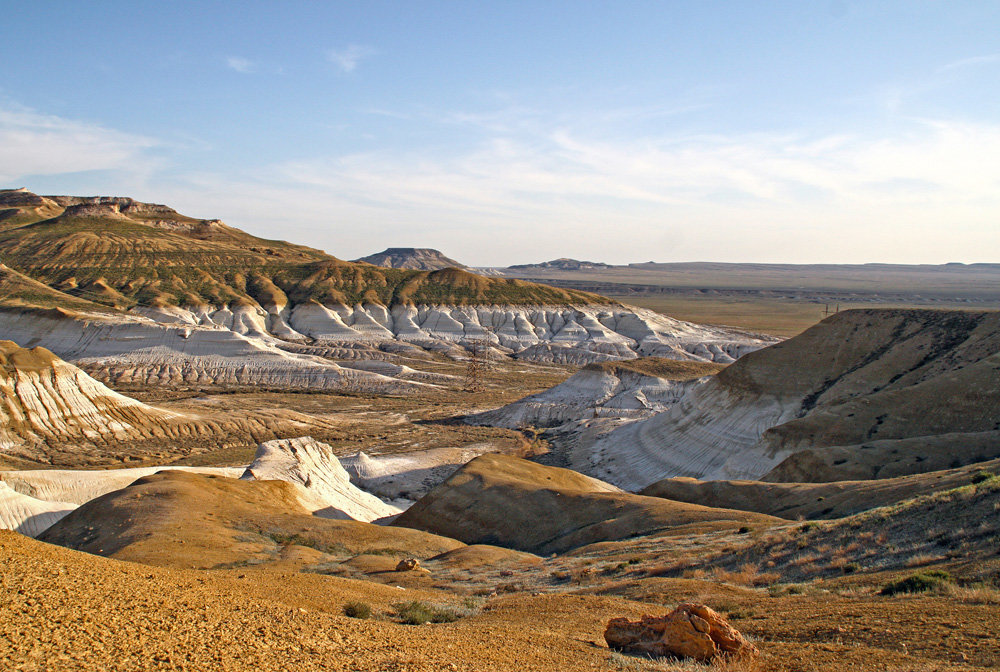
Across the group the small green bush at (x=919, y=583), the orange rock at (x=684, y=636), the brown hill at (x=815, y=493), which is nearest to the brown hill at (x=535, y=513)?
the brown hill at (x=815, y=493)

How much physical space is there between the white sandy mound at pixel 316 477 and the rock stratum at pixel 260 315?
4057cm

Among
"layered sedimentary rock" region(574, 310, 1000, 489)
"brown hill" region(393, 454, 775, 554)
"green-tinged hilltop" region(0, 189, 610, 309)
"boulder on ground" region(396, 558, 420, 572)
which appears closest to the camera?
"boulder on ground" region(396, 558, 420, 572)

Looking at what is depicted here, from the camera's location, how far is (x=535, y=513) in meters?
28.4

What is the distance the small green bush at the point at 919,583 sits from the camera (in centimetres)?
1104

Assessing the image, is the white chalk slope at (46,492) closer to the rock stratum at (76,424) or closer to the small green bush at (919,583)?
the rock stratum at (76,424)

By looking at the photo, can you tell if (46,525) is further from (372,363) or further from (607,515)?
(372,363)

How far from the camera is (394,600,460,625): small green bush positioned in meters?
11.6

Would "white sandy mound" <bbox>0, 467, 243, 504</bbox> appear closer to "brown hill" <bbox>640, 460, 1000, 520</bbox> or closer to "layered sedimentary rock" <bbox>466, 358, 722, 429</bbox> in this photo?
"brown hill" <bbox>640, 460, 1000, 520</bbox>

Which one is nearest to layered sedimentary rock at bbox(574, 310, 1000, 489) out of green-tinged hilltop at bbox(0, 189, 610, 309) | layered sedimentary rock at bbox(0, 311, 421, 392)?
layered sedimentary rock at bbox(0, 311, 421, 392)

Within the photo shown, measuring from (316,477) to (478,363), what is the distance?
64.1 meters

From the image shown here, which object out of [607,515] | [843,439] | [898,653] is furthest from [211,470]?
[898,653]

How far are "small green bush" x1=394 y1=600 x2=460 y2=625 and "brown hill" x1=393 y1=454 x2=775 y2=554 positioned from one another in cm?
1150

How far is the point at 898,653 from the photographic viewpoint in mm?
8617

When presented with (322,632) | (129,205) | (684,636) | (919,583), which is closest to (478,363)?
(919,583)
